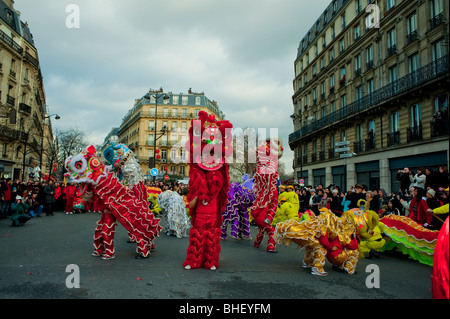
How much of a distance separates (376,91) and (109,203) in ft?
66.3

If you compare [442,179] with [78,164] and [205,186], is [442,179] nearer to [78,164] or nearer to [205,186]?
[205,186]

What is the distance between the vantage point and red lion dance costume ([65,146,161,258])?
5809mm

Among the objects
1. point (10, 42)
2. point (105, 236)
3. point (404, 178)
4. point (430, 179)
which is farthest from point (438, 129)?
point (10, 42)

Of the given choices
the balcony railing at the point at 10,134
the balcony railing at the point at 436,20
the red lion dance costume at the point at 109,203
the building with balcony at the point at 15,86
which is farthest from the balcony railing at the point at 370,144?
the balcony railing at the point at 10,134

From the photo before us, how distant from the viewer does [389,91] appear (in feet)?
64.4

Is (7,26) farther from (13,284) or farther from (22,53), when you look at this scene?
(13,284)

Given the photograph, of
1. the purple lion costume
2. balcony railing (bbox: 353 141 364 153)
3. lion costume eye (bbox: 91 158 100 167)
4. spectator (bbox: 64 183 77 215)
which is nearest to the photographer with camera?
spectator (bbox: 64 183 77 215)

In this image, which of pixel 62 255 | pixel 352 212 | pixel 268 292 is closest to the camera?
pixel 268 292

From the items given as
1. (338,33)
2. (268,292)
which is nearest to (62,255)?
(268,292)

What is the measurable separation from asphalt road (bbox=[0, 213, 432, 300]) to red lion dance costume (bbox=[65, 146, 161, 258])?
364 mm

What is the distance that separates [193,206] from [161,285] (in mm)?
1496

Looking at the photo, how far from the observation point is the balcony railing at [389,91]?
15750mm

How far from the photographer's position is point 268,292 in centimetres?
403
